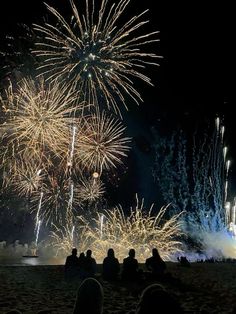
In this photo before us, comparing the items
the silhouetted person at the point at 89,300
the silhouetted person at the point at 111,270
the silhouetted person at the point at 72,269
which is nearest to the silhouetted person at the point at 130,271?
the silhouetted person at the point at 111,270

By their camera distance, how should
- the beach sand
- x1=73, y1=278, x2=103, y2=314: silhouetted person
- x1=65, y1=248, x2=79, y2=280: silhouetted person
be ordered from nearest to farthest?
x1=73, y1=278, x2=103, y2=314: silhouetted person → the beach sand → x1=65, y1=248, x2=79, y2=280: silhouetted person

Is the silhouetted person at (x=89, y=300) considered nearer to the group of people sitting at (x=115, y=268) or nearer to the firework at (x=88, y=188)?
the group of people sitting at (x=115, y=268)

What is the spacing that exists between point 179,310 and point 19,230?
46.8 metres

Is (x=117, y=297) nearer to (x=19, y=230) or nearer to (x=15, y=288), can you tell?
(x=15, y=288)

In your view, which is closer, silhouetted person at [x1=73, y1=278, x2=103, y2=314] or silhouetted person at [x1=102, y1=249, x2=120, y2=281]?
silhouetted person at [x1=73, y1=278, x2=103, y2=314]

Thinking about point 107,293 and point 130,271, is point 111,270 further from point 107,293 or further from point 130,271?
point 107,293

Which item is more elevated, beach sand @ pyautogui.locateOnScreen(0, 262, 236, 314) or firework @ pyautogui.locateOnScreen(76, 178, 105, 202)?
firework @ pyautogui.locateOnScreen(76, 178, 105, 202)

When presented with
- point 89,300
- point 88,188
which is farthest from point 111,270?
point 88,188

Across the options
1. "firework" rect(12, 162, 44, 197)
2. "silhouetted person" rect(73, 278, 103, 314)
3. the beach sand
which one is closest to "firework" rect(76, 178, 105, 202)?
"firework" rect(12, 162, 44, 197)

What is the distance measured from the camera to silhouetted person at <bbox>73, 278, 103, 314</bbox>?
350 centimetres

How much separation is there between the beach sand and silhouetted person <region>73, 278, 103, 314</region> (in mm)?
3988

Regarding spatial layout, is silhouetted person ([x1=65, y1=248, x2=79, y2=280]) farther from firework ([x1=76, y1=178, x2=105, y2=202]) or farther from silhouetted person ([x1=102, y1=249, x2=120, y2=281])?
firework ([x1=76, y1=178, x2=105, y2=202])

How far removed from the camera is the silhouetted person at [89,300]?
3504 mm

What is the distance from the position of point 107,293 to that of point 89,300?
249 inches
